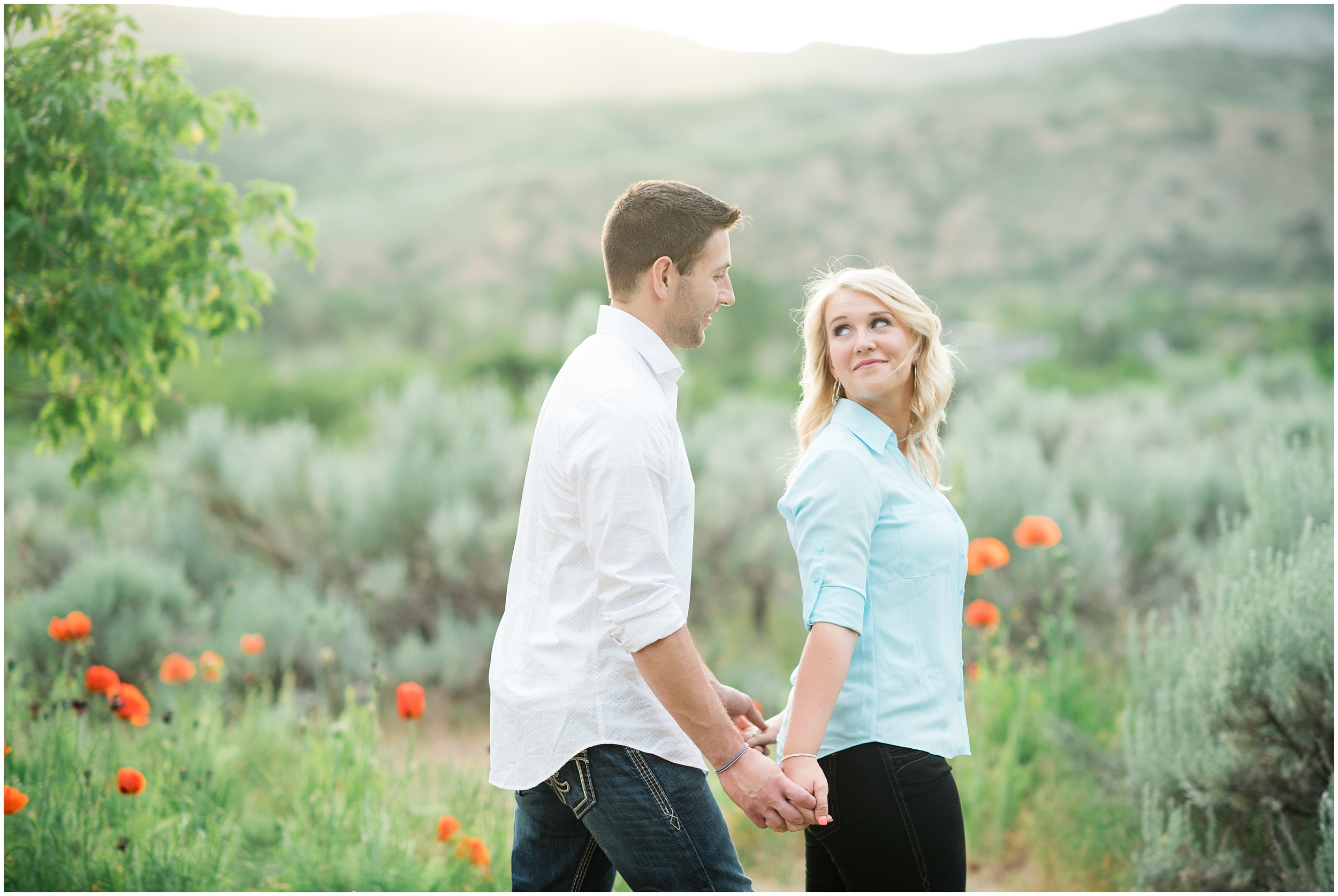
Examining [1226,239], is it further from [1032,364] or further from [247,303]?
[247,303]

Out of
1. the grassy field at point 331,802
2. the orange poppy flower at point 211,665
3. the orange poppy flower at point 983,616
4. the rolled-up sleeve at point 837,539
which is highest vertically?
the rolled-up sleeve at point 837,539

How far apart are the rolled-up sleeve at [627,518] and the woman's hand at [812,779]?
1.14 feet

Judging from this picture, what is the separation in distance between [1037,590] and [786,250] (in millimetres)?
33803

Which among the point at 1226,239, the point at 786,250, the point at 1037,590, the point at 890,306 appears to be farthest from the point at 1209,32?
the point at 890,306

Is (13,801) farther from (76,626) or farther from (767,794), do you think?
(767,794)

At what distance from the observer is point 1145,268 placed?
34.5m

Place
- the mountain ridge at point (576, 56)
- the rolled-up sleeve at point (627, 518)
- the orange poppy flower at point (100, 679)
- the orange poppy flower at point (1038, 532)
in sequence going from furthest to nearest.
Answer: the mountain ridge at point (576, 56)
the orange poppy flower at point (1038, 532)
the orange poppy flower at point (100, 679)
the rolled-up sleeve at point (627, 518)

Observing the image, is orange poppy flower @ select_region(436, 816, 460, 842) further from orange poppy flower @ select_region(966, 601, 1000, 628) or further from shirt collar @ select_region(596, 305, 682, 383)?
orange poppy flower @ select_region(966, 601, 1000, 628)

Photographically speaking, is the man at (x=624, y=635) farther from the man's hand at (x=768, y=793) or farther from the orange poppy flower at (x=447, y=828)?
the orange poppy flower at (x=447, y=828)

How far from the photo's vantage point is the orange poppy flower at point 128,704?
9.91ft

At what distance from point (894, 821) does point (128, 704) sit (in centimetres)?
265

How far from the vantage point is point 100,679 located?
123 inches

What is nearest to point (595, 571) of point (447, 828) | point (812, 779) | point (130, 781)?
point (812, 779)

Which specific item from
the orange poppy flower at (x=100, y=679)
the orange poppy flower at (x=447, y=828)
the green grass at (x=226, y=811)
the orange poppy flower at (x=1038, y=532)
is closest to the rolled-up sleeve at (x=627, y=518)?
the orange poppy flower at (x=447, y=828)
